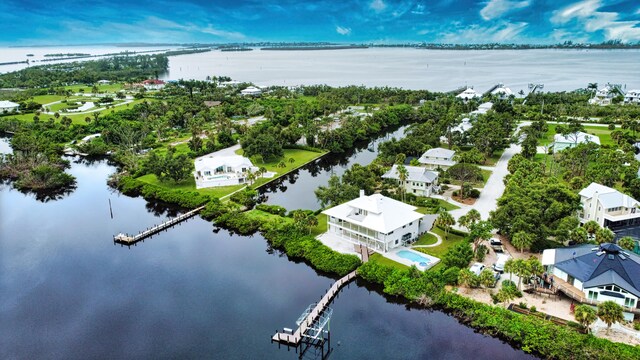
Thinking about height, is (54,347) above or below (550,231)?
below

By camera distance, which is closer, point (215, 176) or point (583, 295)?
point (583, 295)

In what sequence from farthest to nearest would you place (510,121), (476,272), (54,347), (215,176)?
(510,121) < (215,176) < (476,272) < (54,347)

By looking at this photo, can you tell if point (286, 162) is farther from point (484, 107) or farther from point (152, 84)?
point (152, 84)

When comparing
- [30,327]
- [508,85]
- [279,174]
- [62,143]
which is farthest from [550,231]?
[508,85]

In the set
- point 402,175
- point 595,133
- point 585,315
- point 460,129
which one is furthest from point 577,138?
point 585,315

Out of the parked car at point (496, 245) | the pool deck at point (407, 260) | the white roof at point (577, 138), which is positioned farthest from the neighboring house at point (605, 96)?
the pool deck at point (407, 260)

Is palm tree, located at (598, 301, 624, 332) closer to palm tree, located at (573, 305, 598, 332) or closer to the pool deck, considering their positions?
palm tree, located at (573, 305, 598, 332)

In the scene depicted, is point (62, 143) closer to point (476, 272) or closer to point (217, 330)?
point (217, 330)

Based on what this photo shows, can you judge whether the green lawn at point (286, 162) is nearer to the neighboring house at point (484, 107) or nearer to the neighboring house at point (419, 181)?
the neighboring house at point (419, 181)
